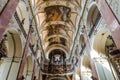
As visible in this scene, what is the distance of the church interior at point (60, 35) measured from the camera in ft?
18.9

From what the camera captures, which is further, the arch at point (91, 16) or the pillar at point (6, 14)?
the arch at point (91, 16)

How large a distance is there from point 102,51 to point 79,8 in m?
4.84

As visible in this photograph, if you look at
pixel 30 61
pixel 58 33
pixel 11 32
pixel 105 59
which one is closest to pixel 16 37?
pixel 11 32

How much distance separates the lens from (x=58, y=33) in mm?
17297

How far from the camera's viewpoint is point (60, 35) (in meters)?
17.3

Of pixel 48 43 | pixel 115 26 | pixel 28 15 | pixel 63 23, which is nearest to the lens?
pixel 115 26

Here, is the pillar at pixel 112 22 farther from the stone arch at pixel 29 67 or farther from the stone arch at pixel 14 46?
the stone arch at pixel 29 67

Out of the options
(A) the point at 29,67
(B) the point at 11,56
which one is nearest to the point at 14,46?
(B) the point at 11,56

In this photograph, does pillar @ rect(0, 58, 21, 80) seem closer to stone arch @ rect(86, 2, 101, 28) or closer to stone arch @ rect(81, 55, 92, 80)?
stone arch @ rect(86, 2, 101, 28)

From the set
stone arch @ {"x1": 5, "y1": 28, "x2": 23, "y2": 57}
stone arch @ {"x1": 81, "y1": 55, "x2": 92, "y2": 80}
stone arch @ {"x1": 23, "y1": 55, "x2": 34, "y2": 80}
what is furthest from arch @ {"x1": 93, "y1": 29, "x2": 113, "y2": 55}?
stone arch @ {"x1": 23, "y1": 55, "x2": 34, "y2": 80}

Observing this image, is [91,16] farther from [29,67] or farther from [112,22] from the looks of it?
[29,67]

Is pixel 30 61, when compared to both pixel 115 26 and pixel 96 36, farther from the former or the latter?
pixel 115 26

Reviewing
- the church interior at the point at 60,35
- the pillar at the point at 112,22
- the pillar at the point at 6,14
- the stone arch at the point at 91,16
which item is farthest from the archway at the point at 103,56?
the pillar at the point at 6,14

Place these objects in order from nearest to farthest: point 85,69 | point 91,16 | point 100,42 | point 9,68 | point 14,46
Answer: point 9,68, point 14,46, point 100,42, point 91,16, point 85,69
